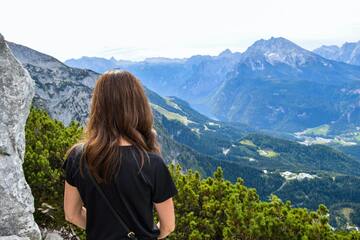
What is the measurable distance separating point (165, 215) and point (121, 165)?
94 centimetres

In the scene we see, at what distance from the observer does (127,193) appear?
5.50 metres

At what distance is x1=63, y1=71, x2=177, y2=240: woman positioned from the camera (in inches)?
214

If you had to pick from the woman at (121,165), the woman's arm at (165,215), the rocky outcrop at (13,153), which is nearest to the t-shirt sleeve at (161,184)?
the woman at (121,165)

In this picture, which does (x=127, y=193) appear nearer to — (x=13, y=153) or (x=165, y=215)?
(x=165, y=215)

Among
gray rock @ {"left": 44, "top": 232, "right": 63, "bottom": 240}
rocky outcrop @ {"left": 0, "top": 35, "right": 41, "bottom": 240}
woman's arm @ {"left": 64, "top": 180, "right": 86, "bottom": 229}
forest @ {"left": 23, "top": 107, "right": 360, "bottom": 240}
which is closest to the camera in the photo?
woman's arm @ {"left": 64, "top": 180, "right": 86, "bottom": 229}

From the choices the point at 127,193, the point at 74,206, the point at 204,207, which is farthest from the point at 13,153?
the point at 204,207

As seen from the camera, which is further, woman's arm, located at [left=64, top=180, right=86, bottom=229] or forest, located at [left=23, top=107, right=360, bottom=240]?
forest, located at [left=23, top=107, right=360, bottom=240]

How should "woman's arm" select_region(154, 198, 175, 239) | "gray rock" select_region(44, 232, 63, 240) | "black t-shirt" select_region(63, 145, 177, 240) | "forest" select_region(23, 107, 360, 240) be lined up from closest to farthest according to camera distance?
"black t-shirt" select_region(63, 145, 177, 240)
"woman's arm" select_region(154, 198, 175, 239)
"forest" select_region(23, 107, 360, 240)
"gray rock" select_region(44, 232, 63, 240)

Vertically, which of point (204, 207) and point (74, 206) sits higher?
point (74, 206)

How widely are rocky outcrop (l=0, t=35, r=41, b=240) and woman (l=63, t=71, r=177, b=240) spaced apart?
3461 mm

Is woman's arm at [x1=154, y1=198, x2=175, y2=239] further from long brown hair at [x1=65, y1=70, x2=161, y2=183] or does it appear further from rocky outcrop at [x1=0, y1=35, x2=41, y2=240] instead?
rocky outcrop at [x1=0, y1=35, x2=41, y2=240]

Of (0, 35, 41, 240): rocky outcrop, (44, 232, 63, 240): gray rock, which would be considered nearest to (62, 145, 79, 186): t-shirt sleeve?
(0, 35, 41, 240): rocky outcrop

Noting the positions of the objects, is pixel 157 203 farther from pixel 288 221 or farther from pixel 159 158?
pixel 288 221

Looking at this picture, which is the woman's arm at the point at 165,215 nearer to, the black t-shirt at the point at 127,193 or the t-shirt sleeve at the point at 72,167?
the black t-shirt at the point at 127,193
